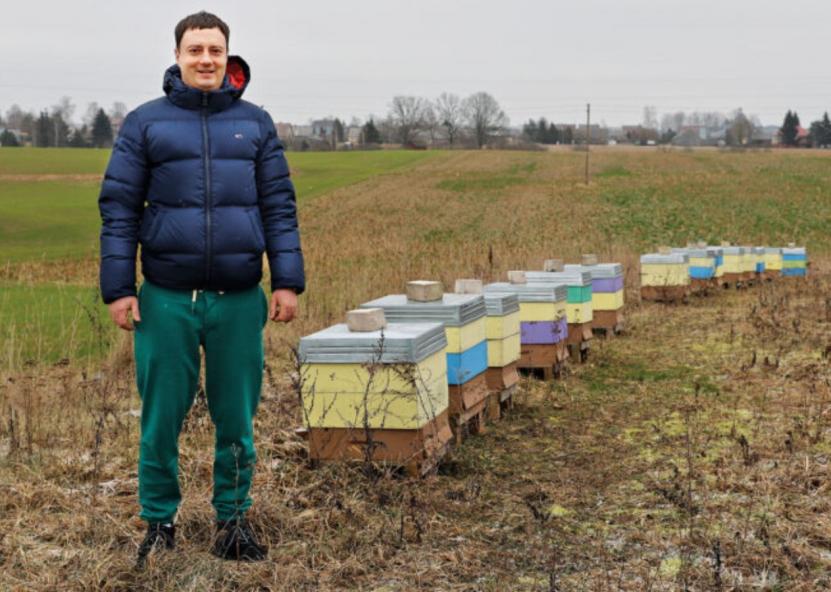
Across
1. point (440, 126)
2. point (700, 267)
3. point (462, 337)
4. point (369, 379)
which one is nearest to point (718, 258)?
point (700, 267)

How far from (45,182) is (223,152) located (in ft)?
167

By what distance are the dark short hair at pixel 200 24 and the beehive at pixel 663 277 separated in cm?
1256

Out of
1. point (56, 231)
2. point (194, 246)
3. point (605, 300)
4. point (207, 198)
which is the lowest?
point (56, 231)

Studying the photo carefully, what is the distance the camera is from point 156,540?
4.13m

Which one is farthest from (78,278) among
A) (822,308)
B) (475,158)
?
(475,158)

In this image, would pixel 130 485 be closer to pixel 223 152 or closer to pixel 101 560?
pixel 101 560

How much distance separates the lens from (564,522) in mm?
5121

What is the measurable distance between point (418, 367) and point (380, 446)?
0.54m

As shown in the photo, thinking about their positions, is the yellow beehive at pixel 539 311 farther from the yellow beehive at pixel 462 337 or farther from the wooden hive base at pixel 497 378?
the yellow beehive at pixel 462 337

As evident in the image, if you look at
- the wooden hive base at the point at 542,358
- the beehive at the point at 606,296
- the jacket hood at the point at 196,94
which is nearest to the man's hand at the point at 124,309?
the jacket hood at the point at 196,94

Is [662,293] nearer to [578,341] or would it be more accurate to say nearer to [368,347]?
[578,341]

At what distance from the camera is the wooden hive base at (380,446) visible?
5.47 metres

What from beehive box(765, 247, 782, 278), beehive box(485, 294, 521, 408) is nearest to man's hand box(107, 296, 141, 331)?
beehive box(485, 294, 521, 408)

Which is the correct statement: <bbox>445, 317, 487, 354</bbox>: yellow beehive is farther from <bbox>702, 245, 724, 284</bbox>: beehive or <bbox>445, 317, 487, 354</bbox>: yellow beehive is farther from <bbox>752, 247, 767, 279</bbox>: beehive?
<bbox>752, 247, 767, 279</bbox>: beehive
